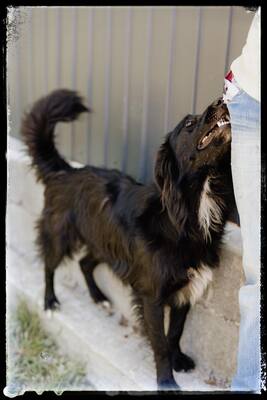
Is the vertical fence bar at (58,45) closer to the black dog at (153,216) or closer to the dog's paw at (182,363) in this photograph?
the black dog at (153,216)

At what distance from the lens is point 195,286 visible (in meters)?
3.04

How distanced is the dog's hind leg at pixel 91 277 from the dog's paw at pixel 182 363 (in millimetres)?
867

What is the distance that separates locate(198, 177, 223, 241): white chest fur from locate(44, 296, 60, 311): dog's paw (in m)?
1.64

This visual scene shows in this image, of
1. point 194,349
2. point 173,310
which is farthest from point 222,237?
point 194,349

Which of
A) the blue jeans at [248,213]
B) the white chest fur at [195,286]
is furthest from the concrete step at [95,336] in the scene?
the blue jeans at [248,213]

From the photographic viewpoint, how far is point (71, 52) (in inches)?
178

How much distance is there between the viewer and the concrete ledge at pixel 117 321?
3.22 m

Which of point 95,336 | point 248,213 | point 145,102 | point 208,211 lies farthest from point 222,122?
point 95,336

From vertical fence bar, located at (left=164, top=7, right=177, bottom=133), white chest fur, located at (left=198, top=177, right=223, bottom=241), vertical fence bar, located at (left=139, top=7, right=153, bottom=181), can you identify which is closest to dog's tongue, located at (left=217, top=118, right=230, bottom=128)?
white chest fur, located at (left=198, top=177, right=223, bottom=241)

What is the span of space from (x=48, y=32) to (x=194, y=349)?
2.83 m

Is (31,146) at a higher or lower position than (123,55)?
lower

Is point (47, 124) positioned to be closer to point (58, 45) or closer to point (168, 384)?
point (58, 45)

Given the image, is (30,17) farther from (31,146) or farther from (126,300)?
(126,300)

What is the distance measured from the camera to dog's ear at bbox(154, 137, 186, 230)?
2.74 metres
